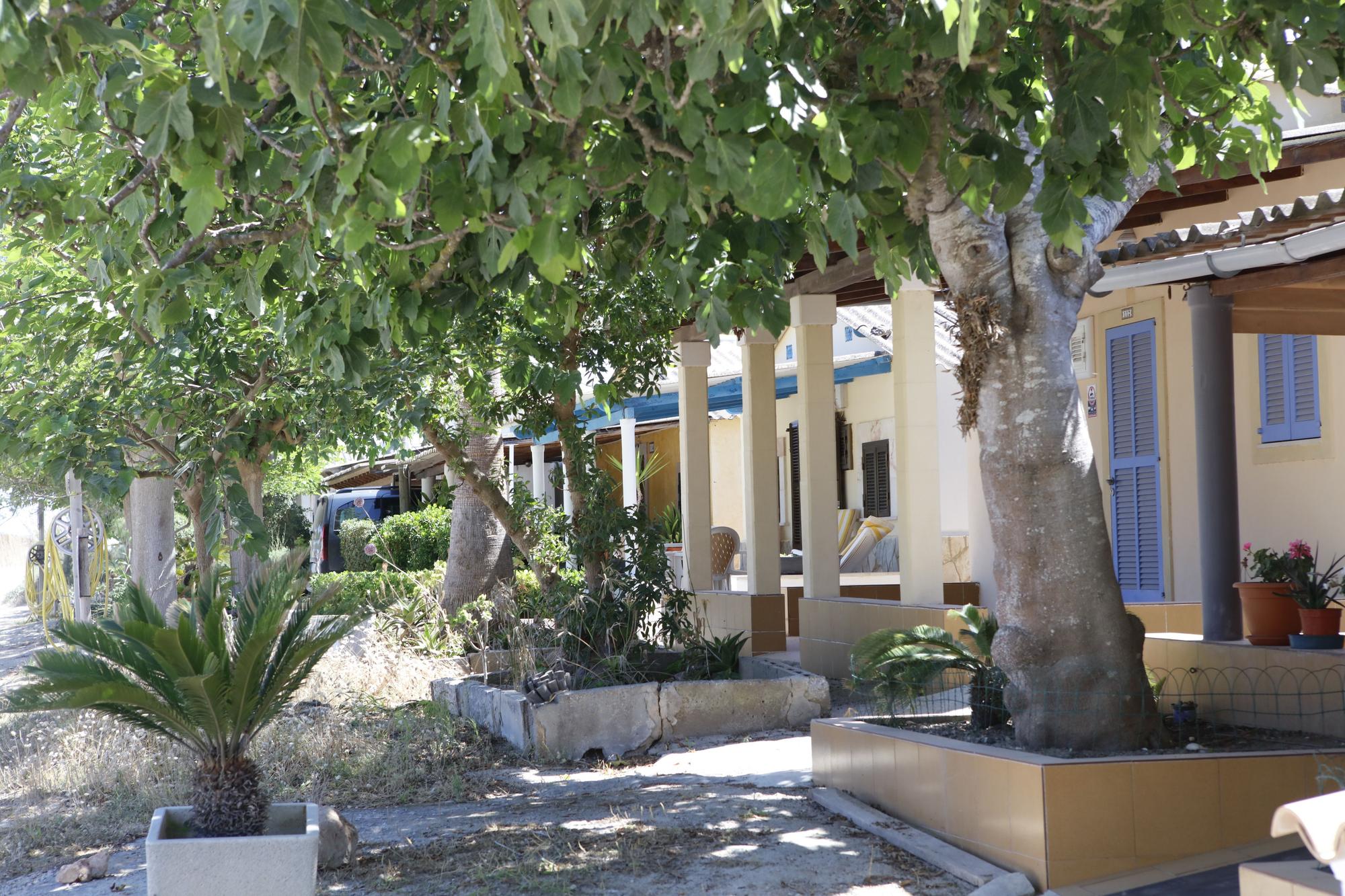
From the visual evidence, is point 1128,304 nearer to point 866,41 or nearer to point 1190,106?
point 1190,106

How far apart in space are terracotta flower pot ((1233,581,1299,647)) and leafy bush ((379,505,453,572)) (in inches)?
574

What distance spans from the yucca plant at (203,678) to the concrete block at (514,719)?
2989 millimetres

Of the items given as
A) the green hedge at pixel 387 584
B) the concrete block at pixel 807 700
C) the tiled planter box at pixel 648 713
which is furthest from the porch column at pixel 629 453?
the concrete block at pixel 807 700

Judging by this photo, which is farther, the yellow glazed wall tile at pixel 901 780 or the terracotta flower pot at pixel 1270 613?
the terracotta flower pot at pixel 1270 613

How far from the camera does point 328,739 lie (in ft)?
28.3

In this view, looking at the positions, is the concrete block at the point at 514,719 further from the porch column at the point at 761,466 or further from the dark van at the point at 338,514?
the dark van at the point at 338,514

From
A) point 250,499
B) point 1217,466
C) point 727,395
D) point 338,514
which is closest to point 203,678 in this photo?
point 1217,466

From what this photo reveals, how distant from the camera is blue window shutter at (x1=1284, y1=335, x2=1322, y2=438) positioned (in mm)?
8828

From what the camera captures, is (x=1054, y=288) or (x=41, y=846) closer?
(x=1054, y=288)

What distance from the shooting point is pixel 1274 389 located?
9.27 metres

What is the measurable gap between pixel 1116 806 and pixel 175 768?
632cm

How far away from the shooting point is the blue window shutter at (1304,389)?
8828mm

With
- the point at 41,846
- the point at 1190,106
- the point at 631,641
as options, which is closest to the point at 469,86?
the point at 1190,106

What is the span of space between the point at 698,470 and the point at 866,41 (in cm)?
789
